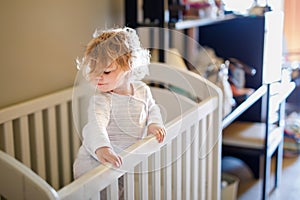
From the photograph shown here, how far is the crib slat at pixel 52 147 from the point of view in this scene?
1.69 m

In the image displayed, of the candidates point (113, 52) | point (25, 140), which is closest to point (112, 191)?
point (113, 52)

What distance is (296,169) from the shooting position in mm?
2867

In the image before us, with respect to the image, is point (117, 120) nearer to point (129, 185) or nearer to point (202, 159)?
point (129, 185)

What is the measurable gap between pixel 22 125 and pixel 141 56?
0.64 meters

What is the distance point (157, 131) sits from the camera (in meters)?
1.29

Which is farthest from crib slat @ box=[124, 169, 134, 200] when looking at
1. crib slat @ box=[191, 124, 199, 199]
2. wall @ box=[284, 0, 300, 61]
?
wall @ box=[284, 0, 300, 61]

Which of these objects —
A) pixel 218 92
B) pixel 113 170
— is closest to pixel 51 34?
pixel 218 92

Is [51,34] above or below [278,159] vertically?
above

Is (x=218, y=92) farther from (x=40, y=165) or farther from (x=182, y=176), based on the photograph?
(x=40, y=165)

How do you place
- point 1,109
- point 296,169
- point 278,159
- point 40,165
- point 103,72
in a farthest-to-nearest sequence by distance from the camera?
point 296,169, point 278,159, point 40,165, point 1,109, point 103,72

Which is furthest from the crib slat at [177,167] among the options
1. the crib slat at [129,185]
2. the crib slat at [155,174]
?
the crib slat at [129,185]

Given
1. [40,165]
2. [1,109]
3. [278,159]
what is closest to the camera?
[1,109]

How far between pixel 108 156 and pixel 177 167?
1.33 ft

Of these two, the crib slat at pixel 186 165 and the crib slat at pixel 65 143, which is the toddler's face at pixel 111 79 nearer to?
the crib slat at pixel 186 165
